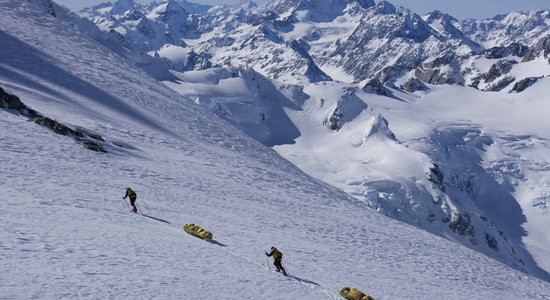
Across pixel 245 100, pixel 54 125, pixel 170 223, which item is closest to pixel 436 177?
pixel 245 100

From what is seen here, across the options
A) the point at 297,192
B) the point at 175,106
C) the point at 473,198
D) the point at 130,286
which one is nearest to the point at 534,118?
the point at 473,198

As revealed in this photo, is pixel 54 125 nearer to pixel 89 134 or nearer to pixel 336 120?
pixel 89 134

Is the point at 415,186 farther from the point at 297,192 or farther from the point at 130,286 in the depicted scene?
the point at 130,286

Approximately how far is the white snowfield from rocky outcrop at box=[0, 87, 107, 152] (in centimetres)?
79

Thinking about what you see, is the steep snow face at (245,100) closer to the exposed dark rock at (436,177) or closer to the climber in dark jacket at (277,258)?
the exposed dark rock at (436,177)

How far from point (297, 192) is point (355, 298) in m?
24.0

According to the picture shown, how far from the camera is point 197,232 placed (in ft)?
84.9

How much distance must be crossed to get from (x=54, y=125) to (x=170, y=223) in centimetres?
1621

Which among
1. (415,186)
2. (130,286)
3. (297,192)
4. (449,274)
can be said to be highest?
(415,186)

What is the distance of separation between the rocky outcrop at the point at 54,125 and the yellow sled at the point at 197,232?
1406cm

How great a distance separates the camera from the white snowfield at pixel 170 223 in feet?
62.0

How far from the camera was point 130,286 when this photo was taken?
17.5 metres

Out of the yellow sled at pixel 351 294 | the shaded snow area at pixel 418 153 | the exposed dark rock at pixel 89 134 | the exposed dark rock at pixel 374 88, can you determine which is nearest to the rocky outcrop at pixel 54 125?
the exposed dark rock at pixel 89 134

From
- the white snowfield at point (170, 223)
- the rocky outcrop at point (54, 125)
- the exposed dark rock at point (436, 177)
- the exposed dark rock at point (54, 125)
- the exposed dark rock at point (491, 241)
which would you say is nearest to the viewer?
the white snowfield at point (170, 223)
